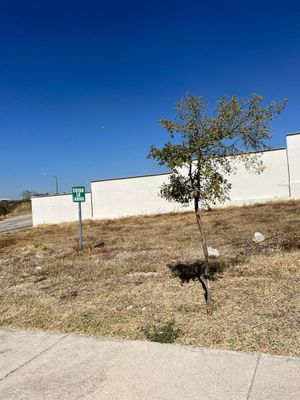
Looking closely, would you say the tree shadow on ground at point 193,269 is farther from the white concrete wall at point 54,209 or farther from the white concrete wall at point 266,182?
the white concrete wall at point 54,209

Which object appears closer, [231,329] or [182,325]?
[231,329]

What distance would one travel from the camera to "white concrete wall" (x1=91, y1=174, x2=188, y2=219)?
30.0m

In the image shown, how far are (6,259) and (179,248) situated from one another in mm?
5909

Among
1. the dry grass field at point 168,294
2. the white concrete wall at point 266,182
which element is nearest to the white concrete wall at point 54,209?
the white concrete wall at point 266,182

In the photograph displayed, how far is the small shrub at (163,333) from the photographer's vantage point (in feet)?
15.2

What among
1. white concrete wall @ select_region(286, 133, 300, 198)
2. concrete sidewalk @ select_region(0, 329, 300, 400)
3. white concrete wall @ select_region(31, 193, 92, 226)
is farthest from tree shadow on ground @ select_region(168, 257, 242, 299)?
white concrete wall @ select_region(31, 193, 92, 226)

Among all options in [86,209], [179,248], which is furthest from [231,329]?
[86,209]

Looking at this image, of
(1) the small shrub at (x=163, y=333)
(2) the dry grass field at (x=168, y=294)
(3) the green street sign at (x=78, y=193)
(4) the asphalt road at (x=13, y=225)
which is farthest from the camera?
(4) the asphalt road at (x=13, y=225)

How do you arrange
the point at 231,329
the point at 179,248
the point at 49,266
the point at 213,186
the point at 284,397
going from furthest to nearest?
1. the point at 179,248
2. the point at 49,266
3. the point at 213,186
4. the point at 231,329
5. the point at 284,397

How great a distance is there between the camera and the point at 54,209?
1373 inches

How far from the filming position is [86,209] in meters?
32.8

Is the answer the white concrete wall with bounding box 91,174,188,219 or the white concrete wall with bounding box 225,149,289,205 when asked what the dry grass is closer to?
the white concrete wall with bounding box 91,174,188,219

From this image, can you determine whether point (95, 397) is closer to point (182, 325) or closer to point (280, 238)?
point (182, 325)

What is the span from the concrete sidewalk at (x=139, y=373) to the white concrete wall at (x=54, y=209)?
28.9m
